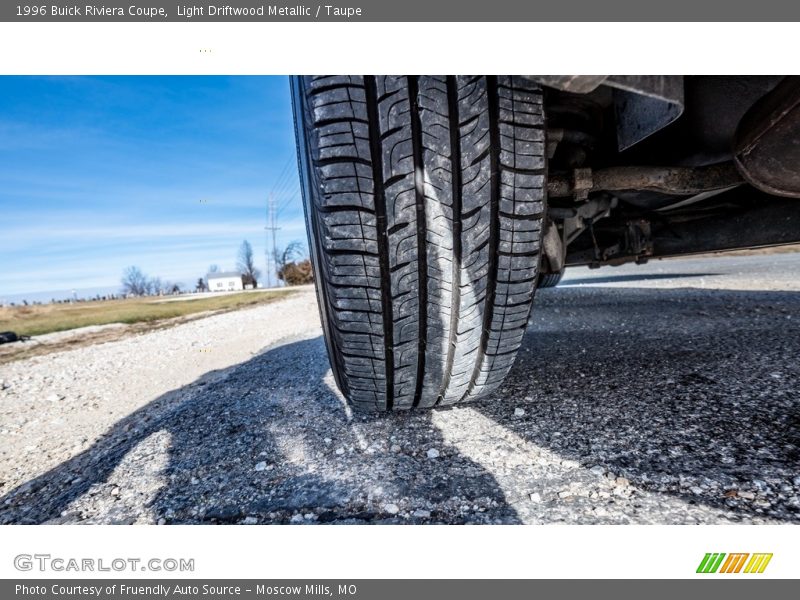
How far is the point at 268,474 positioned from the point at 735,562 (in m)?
0.92

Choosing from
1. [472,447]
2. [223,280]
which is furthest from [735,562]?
[223,280]

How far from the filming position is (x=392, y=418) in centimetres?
117

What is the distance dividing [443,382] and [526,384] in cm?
46

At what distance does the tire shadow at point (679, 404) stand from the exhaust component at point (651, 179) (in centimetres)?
61

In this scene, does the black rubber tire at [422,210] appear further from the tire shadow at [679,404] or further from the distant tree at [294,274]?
the distant tree at [294,274]

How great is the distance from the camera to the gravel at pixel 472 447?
75 cm

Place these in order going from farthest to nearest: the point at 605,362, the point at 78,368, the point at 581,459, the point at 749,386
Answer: the point at 78,368
the point at 605,362
the point at 749,386
the point at 581,459

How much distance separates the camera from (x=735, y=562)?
608mm

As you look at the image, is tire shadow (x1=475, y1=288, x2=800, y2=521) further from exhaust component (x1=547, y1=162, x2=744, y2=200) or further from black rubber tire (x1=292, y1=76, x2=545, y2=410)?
exhaust component (x1=547, y1=162, x2=744, y2=200)

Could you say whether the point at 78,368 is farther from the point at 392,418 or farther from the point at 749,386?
the point at 749,386

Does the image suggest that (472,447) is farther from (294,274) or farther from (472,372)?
(294,274)

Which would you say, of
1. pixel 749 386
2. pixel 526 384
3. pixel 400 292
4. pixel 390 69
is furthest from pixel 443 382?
pixel 749 386

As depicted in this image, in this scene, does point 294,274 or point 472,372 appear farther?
point 294,274

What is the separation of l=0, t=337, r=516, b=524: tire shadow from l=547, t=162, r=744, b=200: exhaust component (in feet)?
2.54
